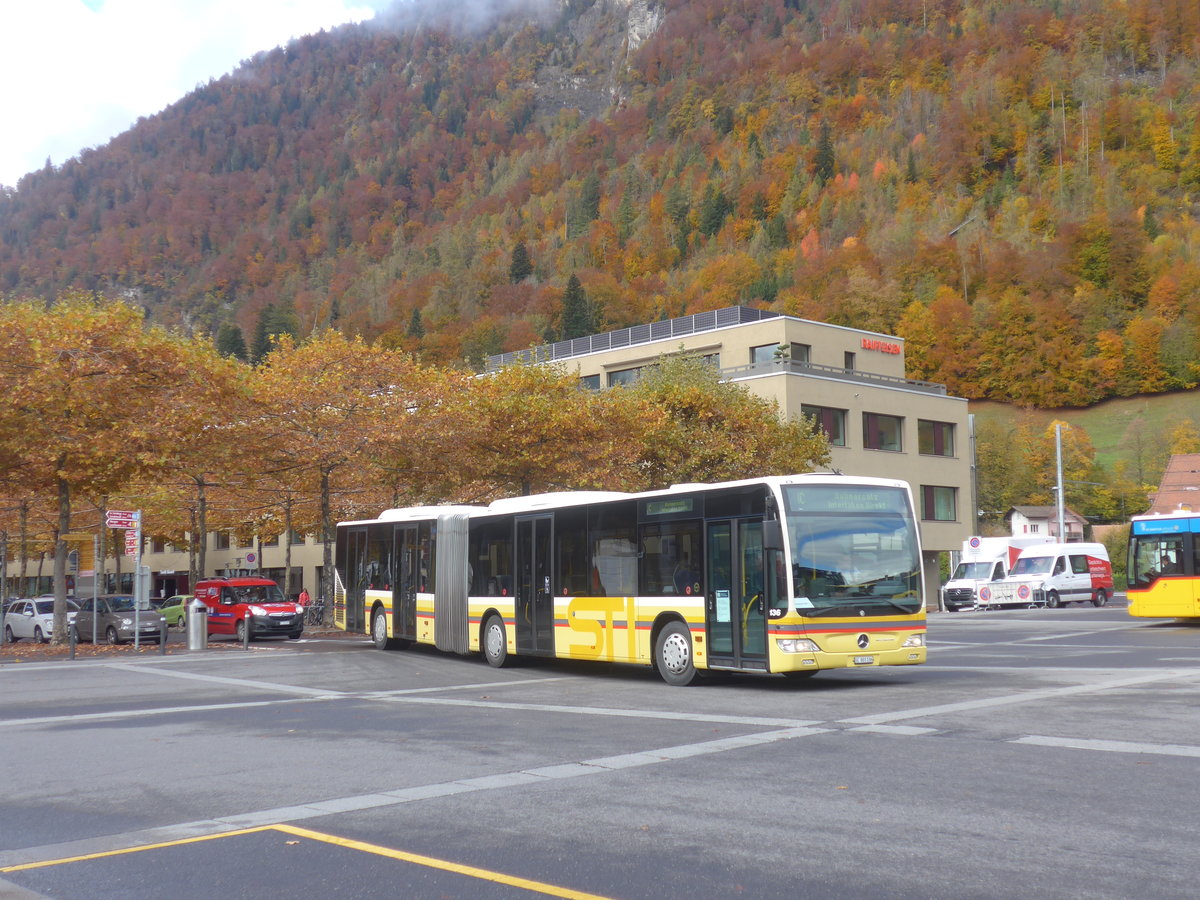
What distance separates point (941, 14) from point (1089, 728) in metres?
203

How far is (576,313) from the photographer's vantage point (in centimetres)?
12344

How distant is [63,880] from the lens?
649cm

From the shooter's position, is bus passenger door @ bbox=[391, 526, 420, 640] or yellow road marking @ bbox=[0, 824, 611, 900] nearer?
yellow road marking @ bbox=[0, 824, 611, 900]

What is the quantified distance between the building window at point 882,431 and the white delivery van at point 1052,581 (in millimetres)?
9453

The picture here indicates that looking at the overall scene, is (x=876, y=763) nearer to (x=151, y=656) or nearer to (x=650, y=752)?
(x=650, y=752)

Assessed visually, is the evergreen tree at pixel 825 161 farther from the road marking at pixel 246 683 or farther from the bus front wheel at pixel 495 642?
the road marking at pixel 246 683

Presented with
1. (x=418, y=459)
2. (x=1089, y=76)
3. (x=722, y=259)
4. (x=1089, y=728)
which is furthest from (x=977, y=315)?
(x=1089, y=728)

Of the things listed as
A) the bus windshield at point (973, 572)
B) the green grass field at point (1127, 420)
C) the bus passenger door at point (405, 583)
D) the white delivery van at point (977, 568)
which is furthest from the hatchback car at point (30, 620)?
the green grass field at point (1127, 420)

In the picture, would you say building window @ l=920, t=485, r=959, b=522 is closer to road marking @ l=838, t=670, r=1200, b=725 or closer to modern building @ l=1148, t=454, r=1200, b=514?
modern building @ l=1148, t=454, r=1200, b=514

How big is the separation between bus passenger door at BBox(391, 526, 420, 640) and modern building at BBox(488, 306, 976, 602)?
2900 cm

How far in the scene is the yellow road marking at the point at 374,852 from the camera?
596cm

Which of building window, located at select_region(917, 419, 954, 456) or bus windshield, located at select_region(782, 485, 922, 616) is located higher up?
building window, located at select_region(917, 419, 954, 456)

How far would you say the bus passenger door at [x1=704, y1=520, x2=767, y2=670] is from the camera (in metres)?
16.1

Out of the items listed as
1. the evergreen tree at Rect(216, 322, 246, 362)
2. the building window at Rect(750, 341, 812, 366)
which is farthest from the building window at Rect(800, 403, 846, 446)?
the evergreen tree at Rect(216, 322, 246, 362)
